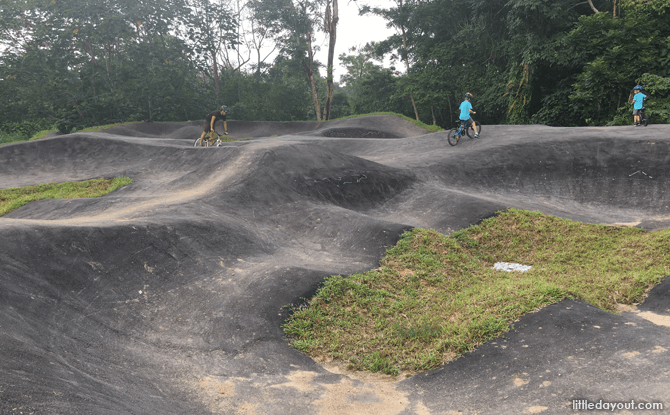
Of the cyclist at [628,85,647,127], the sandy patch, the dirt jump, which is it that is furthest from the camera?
the cyclist at [628,85,647,127]

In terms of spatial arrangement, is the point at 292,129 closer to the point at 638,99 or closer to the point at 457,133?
the point at 457,133

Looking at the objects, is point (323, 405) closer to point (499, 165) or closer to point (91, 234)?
point (91, 234)

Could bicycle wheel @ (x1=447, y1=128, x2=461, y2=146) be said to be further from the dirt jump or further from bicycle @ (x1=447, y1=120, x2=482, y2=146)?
the dirt jump

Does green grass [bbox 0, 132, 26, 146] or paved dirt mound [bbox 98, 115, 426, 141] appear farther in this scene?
paved dirt mound [bbox 98, 115, 426, 141]

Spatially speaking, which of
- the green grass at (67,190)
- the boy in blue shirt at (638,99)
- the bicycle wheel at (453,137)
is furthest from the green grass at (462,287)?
the green grass at (67,190)

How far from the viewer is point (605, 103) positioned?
20.3 m

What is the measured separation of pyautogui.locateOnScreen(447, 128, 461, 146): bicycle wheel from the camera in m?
16.5

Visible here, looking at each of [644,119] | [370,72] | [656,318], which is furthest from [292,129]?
[656,318]

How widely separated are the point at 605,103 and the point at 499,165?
416 inches

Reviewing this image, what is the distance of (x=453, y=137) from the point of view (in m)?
16.6

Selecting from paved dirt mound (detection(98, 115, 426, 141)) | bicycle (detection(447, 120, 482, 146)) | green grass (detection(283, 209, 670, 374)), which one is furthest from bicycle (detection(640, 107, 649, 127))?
paved dirt mound (detection(98, 115, 426, 141))

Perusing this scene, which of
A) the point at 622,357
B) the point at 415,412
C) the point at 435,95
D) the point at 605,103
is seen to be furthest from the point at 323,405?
the point at 435,95

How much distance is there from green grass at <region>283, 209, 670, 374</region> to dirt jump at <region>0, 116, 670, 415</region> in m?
0.27

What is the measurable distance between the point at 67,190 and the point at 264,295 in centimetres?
1120
